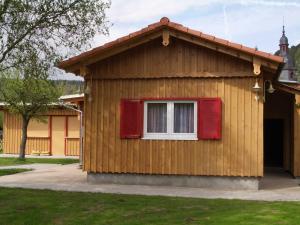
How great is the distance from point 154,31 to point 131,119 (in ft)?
8.15

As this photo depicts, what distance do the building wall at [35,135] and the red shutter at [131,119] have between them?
1584 cm

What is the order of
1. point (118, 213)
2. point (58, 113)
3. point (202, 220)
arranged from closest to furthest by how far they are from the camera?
point (202, 220), point (118, 213), point (58, 113)

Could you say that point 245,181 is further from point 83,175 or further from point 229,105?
point 83,175

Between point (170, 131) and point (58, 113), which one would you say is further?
point (58, 113)

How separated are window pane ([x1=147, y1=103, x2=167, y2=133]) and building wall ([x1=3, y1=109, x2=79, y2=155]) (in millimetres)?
16007

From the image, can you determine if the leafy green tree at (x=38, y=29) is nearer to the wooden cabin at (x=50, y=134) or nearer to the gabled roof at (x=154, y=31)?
the gabled roof at (x=154, y=31)

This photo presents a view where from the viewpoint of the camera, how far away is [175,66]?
1378cm

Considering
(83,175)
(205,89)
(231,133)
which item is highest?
(205,89)

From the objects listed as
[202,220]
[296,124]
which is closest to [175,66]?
[296,124]

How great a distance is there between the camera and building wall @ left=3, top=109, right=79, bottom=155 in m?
29.6

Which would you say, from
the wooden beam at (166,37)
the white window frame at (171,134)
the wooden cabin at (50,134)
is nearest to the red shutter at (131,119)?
the white window frame at (171,134)

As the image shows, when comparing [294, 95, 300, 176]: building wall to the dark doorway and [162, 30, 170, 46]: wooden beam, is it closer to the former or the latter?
the dark doorway

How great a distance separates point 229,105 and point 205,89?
0.78 meters

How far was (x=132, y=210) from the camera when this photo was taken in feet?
31.4
